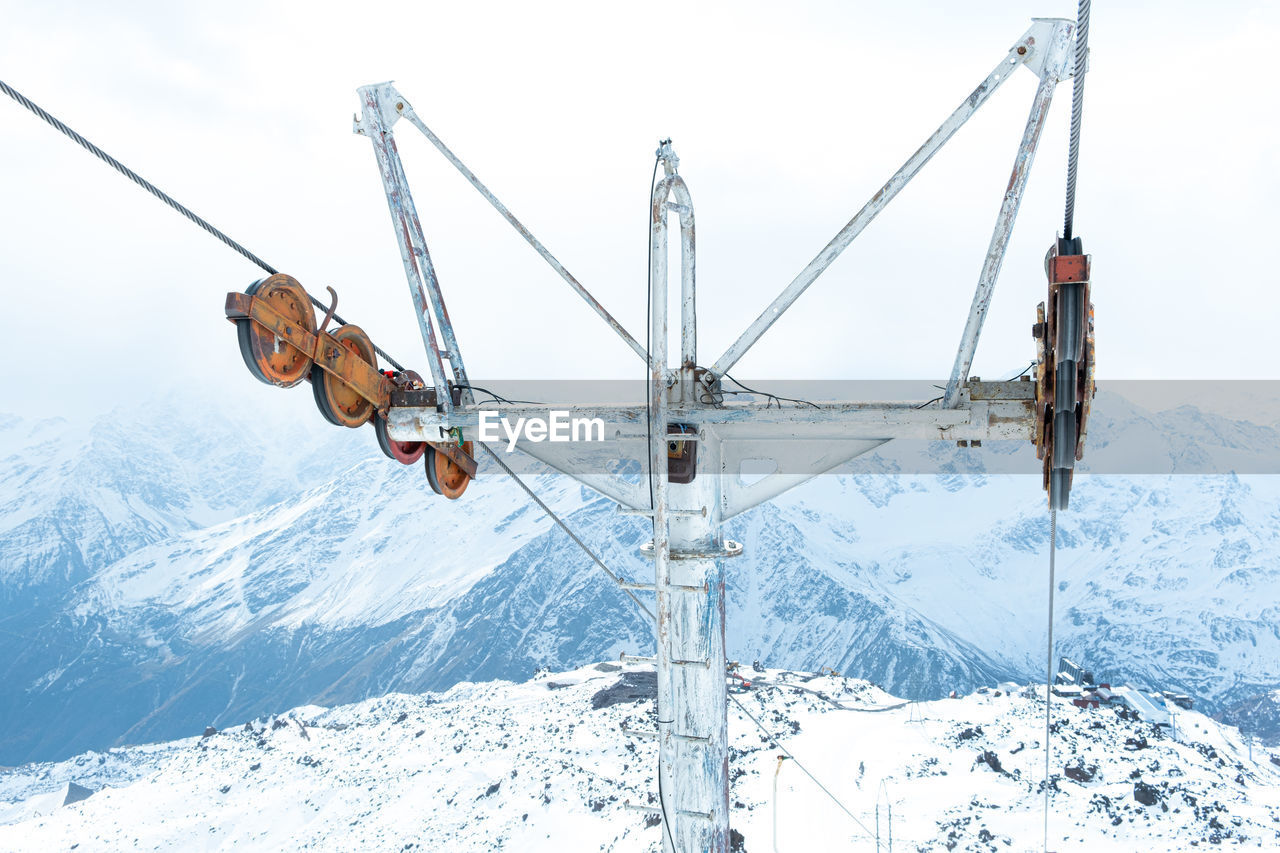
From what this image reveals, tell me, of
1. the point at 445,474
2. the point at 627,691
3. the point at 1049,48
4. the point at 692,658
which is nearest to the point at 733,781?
the point at 627,691

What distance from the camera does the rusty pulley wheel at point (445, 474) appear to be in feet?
24.9

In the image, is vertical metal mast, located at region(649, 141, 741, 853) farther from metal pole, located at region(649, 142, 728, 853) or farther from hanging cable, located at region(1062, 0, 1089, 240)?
hanging cable, located at region(1062, 0, 1089, 240)

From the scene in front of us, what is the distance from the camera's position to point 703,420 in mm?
6438

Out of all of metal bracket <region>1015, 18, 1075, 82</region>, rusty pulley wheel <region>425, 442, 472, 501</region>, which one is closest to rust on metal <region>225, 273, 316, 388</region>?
rusty pulley wheel <region>425, 442, 472, 501</region>

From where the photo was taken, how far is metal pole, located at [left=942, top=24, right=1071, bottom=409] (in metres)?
5.83

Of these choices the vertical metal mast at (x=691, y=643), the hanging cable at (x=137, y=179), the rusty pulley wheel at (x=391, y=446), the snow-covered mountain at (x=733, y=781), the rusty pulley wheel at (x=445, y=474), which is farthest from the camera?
the snow-covered mountain at (x=733, y=781)

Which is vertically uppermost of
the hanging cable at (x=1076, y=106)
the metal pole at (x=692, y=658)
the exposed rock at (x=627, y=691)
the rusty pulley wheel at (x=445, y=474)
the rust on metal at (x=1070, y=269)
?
the hanging cable at (x=1076, y=106)

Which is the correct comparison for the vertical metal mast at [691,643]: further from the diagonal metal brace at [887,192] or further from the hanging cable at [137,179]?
the hanging cable at [137,179]

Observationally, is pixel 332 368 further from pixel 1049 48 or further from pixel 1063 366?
pixel 1049 48

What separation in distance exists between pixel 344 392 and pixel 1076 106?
5.85m

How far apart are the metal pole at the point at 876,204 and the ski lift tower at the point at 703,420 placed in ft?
0.03

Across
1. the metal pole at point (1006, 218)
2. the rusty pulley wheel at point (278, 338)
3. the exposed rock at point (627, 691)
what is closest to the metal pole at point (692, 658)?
the metal pole at point (1006, 218)

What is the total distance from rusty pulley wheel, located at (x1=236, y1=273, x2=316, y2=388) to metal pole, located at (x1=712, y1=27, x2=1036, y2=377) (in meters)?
3.27

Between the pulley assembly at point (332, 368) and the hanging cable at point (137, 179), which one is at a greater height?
the hanging cable at point (137, 179)
